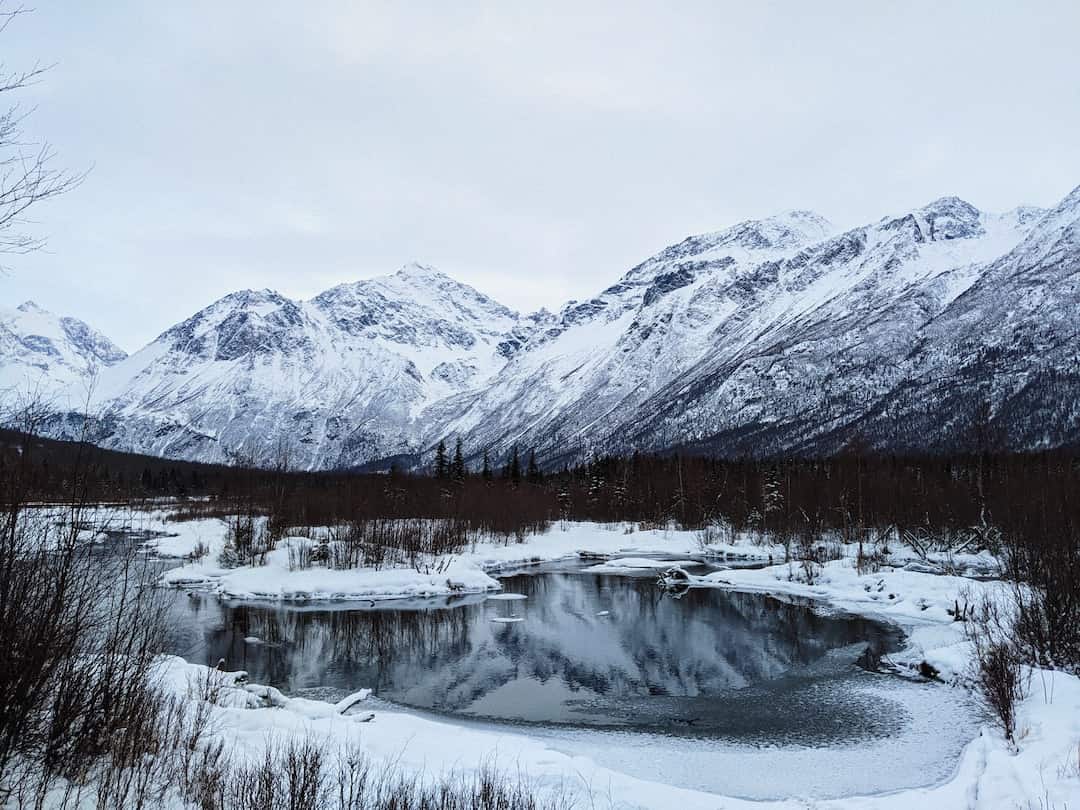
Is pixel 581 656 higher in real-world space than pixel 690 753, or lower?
lower

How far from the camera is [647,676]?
23.2 metres

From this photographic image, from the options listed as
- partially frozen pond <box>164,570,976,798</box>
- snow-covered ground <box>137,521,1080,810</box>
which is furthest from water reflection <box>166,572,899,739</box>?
snow-covered ground <box>137,521,1080,810</box>

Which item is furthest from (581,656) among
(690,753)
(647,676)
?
(690,753)

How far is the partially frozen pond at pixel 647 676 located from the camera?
15.6 meters

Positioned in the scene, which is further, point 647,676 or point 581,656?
point 581,656

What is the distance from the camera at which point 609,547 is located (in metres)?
65.2

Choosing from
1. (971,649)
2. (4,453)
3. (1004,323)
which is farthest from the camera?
(1004,323)

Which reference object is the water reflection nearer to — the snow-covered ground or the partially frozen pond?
the partially frozen pond

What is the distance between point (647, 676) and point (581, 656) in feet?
10.4

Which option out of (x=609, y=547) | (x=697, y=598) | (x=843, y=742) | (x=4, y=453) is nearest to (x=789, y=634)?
(x=697, y=598)

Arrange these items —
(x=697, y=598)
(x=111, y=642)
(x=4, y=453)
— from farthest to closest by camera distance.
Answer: (x=697, y=598), (x=111, y=642), (x=4, y=453)

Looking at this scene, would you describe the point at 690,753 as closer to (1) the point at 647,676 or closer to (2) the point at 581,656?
(1) the point at 647,676

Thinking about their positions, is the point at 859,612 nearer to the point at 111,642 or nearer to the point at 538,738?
the point at 538,738

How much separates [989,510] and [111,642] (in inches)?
2002
